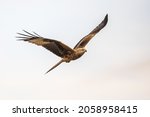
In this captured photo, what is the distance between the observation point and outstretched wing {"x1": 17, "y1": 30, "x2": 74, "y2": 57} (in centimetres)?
182

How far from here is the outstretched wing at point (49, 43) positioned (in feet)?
5.98

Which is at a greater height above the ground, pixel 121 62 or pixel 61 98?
pixel 121 62

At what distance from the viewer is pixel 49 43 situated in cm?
183

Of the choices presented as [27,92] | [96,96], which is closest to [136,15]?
[96,96]

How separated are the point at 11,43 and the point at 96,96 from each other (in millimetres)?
564

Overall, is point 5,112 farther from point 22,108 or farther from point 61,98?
point 61,98

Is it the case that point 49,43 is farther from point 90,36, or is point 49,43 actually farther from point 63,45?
point 90,36

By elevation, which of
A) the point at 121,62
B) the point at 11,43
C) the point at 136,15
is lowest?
the point at 121,62

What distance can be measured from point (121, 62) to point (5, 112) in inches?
28.1

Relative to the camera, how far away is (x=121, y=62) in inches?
73.7

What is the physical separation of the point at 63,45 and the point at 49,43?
79 millimetres

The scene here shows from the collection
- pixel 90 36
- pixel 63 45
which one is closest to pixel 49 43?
pixel 63 45

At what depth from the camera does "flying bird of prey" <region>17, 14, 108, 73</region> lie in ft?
5.99

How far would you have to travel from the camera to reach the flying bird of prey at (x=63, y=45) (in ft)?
5.99
